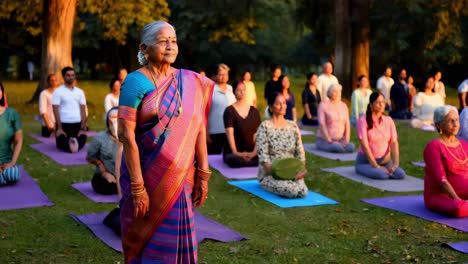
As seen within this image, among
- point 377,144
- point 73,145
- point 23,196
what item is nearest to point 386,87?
point 377,144

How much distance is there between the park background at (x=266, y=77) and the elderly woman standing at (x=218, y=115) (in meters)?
0.90

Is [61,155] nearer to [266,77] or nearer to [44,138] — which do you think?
[44,138]

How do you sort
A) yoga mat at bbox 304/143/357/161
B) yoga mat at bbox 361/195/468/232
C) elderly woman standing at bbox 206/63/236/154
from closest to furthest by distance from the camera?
yoga mat at bbox 361/195/468/232 < elderly woman standing at bbox 206/63/236/154 < yoga mat at bbox 304/143/357/161

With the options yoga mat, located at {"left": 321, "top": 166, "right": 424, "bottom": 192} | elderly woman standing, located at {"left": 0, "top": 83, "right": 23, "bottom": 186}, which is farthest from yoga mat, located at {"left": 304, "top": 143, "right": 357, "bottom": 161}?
elderly woman standing, located at {"left": 0, "top": 83, "right": 23, "bottom": 186}

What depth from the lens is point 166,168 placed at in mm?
3674

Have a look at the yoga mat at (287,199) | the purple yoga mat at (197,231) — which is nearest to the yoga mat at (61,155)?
the yoga mat at (287,199)

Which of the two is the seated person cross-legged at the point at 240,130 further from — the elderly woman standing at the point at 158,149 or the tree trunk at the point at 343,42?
the tree trunk at the point at 343,42

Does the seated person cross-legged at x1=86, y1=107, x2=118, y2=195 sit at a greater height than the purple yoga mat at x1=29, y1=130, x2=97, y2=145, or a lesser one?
greater

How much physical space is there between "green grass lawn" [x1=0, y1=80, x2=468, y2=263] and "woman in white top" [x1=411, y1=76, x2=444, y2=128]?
6461 millimetres

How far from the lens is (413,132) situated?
44.6ft

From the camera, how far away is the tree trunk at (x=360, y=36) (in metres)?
21.8

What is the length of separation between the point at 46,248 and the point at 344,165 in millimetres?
5436

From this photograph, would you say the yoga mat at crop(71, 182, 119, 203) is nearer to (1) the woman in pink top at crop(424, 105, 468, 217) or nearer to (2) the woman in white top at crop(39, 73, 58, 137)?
(1) the woman in pink top at crop(424, 105, 468, 217)

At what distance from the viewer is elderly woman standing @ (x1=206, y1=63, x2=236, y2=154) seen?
10.3 meters
